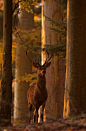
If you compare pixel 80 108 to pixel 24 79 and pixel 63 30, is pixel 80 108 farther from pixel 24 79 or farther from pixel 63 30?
pixel 24 79

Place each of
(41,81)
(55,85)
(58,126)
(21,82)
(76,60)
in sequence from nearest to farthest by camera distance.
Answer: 1. (58,126)
2. (76,60)
3. (41,81)
4. (55,85)
5. (21,82)

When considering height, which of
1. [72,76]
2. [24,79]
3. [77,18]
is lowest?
[24,79]

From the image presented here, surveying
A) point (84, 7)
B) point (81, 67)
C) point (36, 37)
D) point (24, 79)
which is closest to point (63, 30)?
point (84, 7)

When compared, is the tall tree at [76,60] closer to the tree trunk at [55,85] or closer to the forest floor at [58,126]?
the forest floor at [58,126]

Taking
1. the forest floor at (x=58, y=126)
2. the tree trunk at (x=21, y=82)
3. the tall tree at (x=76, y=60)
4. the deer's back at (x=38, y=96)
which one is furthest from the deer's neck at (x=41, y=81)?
the tree trunk at (x=21, y=82)

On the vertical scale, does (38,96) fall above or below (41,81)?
below

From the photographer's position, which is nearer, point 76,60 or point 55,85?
point 76,60

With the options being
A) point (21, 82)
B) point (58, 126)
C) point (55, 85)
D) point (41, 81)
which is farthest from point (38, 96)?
point (21, 82)

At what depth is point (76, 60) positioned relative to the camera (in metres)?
6.46

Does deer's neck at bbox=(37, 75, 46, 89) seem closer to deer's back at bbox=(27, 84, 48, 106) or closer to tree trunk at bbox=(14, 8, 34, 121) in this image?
deer's back at bbox=(27, 84, 48, 106)

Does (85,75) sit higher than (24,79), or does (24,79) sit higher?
(85,75)

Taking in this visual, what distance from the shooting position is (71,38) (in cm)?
661

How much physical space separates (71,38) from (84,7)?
101 centimetres

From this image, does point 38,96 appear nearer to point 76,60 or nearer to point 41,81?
point 41,81
